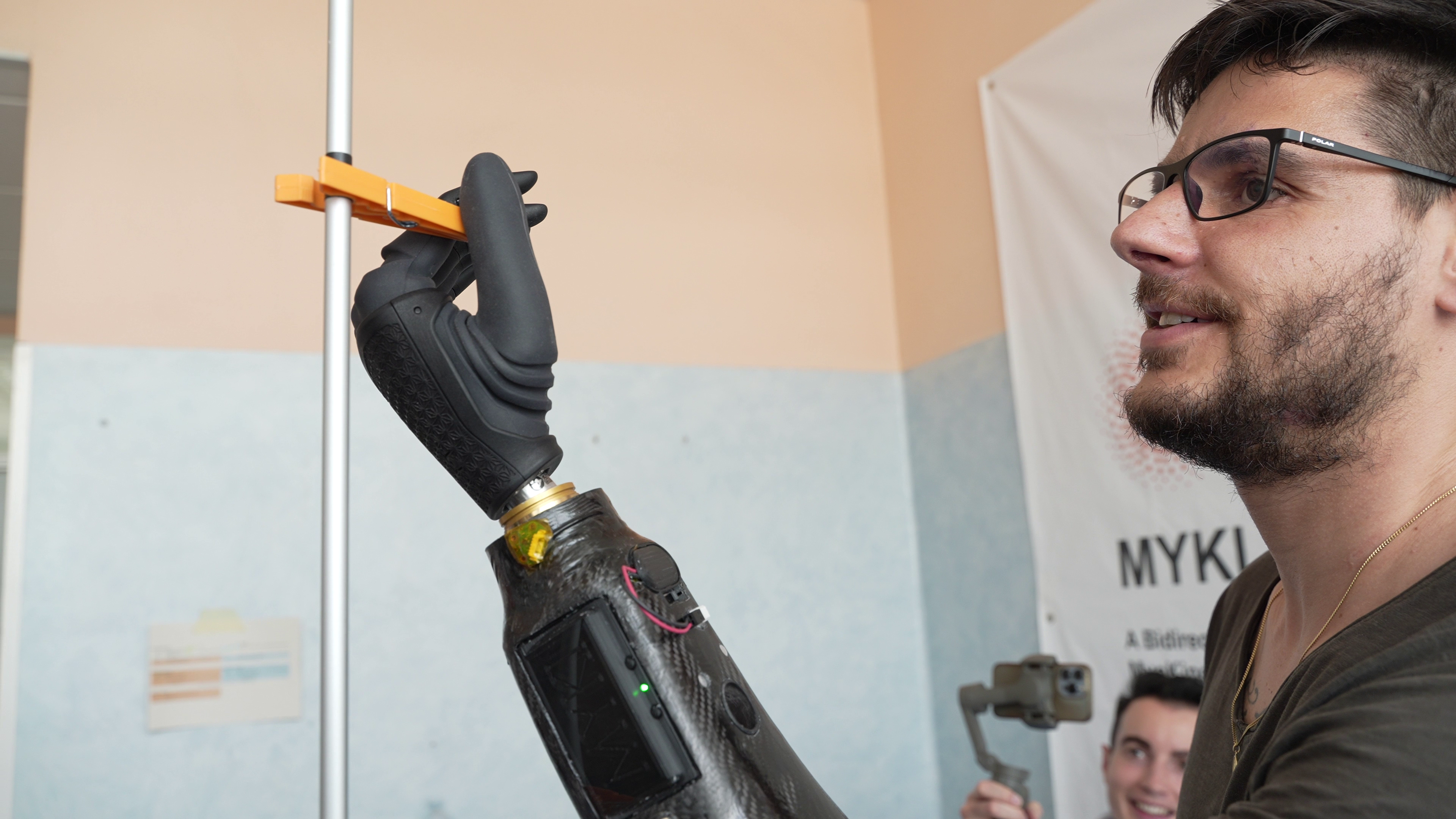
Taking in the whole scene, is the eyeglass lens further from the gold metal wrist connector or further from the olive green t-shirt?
the gold metal wrist connector

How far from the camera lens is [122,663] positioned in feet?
6.34

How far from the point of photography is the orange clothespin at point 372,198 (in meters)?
0.58

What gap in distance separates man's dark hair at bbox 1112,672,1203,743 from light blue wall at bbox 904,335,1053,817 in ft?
1.28

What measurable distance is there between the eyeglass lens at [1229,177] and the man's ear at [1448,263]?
0.33 ft

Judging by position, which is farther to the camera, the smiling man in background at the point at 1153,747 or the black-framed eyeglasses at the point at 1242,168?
the smiling man in background at the point at 1153,747

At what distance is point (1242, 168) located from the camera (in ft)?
2.16

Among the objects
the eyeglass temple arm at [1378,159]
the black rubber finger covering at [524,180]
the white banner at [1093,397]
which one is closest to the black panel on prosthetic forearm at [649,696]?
the black rubber finger covering at [524,180]

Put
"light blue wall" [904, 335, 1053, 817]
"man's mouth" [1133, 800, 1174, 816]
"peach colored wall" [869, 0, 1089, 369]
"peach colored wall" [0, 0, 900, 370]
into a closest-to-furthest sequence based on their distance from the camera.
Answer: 1. "man's mouth" [1133, 800, 1174, 816]
2. "peach colored wall" [0, 0, 900, 370]
3. "light blue wall" [904, 335, 1053, 817]
4. "peach colored wall" [869, 0, 1089, 369]

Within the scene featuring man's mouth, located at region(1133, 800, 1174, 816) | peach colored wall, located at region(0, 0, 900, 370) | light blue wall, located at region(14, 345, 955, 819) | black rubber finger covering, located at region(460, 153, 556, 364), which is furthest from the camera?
peach colored wall, located at region(0, 0, 900, 370)

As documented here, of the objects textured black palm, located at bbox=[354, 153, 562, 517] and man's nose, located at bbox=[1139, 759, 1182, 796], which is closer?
textured black palm, located at bbox=[354, 153, 562, 517]

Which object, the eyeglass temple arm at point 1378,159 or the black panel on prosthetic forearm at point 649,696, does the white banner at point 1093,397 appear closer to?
the eyeglass temple arm at point 1378,159

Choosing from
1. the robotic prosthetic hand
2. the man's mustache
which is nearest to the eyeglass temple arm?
the man's mustache

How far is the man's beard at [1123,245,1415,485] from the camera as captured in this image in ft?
2.02

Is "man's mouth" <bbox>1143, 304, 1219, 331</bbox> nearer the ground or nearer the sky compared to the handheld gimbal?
nearer the sky
